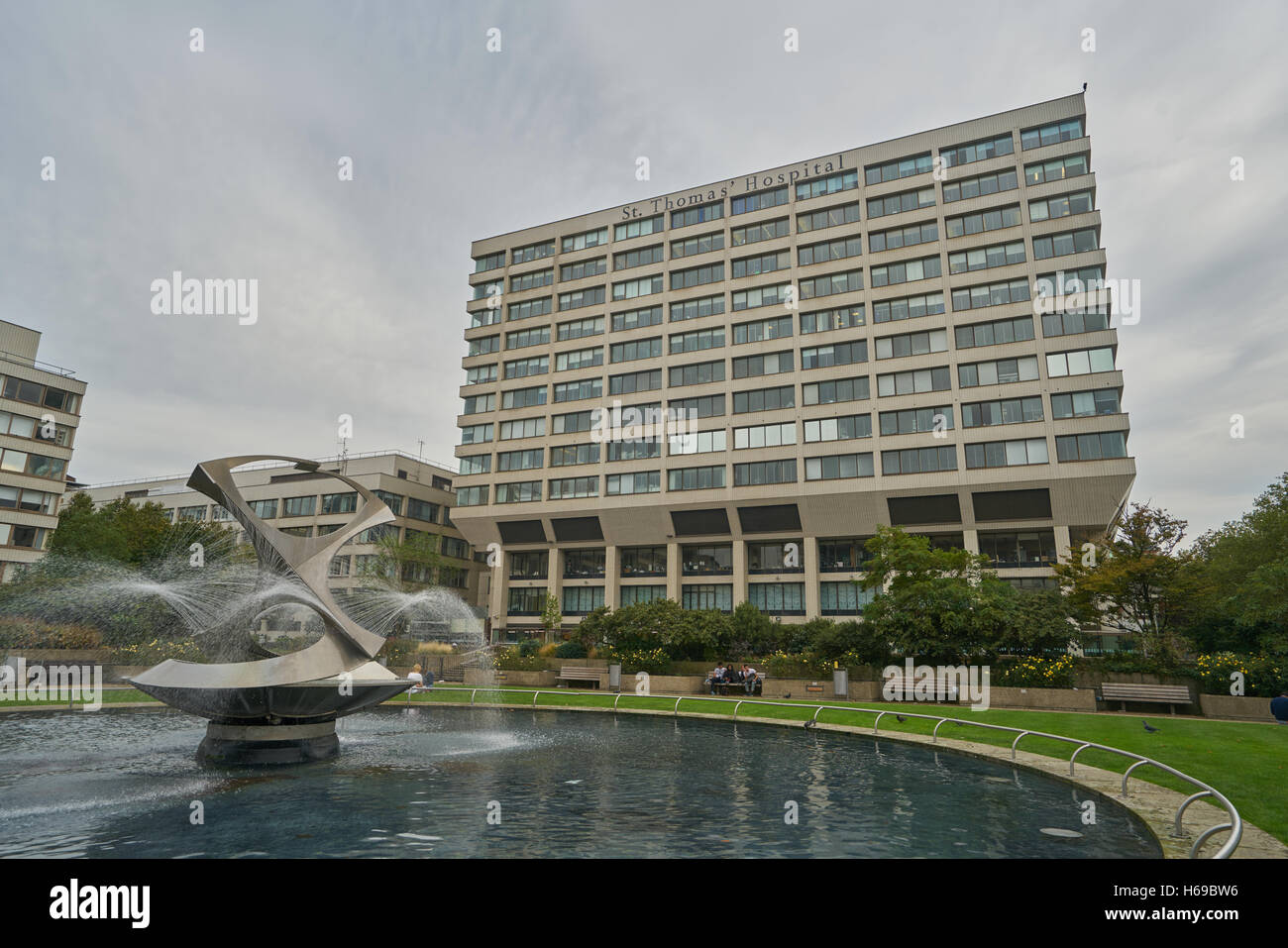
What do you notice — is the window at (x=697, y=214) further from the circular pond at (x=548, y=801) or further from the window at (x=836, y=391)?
the circular pond at (x=548, y=801)

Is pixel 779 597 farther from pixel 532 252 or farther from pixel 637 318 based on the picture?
pixel 532 252

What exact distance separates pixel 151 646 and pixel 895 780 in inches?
1426

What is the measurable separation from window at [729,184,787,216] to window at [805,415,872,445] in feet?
66.1

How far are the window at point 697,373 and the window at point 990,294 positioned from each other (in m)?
18.5

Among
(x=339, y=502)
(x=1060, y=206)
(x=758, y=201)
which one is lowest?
(x=339, y=502)

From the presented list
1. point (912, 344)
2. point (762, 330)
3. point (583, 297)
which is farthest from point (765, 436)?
point (583, 297)

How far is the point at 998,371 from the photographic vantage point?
163 feet

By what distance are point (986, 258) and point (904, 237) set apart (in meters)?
6.36

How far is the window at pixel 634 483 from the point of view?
192 ft

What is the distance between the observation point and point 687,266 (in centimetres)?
6269

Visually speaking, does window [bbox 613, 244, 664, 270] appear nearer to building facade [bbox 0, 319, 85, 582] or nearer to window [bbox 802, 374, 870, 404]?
window [bbox 802, 374, 870, 404]

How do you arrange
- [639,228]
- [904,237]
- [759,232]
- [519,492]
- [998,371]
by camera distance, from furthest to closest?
[639,228] → [519,492] → [759,232] → [904,237] → [998,371]

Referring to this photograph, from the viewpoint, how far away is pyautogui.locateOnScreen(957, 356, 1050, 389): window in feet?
160
